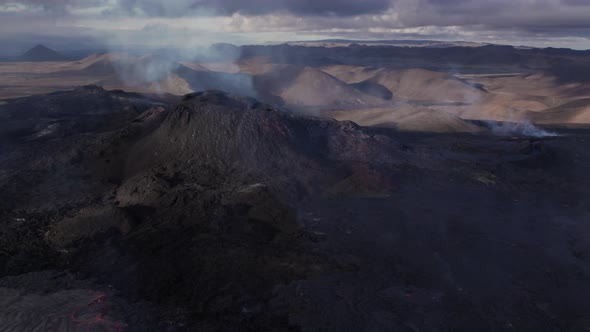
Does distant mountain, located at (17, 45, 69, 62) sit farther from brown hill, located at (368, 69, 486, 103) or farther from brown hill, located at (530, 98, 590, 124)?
brown hill, located at (530, 98, 590, 124)

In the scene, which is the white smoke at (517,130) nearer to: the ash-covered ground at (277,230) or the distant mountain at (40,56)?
the ash-covered ground at (277,230)

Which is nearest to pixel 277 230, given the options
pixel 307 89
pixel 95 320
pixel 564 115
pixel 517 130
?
pixel 95 320

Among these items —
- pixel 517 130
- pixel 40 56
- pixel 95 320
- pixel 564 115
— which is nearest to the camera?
pixel 95 320

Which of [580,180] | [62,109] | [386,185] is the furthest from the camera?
[62,109]

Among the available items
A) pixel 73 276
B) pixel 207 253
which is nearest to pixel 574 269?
pixel 207 253

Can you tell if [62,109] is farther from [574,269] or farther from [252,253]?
[574,269]

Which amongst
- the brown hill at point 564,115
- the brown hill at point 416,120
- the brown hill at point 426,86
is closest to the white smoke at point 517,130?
the brown hill at point 416,120

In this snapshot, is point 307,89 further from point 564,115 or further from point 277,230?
point 277,230

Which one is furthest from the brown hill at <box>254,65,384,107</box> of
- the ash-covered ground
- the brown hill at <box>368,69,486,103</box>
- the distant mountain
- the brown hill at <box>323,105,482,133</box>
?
the distant mountain
